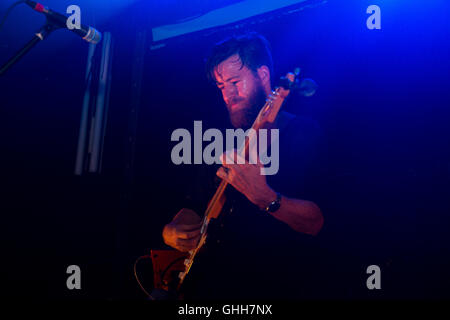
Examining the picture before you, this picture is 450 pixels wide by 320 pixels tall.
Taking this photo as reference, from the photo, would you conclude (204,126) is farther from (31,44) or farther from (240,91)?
(31,44)

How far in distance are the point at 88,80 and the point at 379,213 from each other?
1.81 m

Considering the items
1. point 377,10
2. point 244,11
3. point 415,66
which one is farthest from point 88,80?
point 415,66

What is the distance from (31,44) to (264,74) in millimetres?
1020

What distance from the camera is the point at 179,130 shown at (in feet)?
5.91

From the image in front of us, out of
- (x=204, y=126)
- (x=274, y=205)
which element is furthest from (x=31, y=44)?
(x=274, y=205)

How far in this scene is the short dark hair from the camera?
1561 millimetres

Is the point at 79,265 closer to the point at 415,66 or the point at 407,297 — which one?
the point at 407,297

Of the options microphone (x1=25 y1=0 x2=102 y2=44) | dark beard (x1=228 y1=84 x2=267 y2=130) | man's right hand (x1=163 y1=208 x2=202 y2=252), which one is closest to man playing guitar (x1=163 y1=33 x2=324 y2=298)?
man's right hand (x1=163 y1=208 x2=202 y2=252)

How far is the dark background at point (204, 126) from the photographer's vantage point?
118 cm

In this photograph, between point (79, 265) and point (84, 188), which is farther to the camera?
point (84, 188)

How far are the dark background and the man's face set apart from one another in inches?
4.6

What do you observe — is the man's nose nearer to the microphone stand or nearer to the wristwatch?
the wristwatch

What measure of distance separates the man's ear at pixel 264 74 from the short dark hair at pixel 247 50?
0.05 ft

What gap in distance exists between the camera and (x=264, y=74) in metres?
1.57
